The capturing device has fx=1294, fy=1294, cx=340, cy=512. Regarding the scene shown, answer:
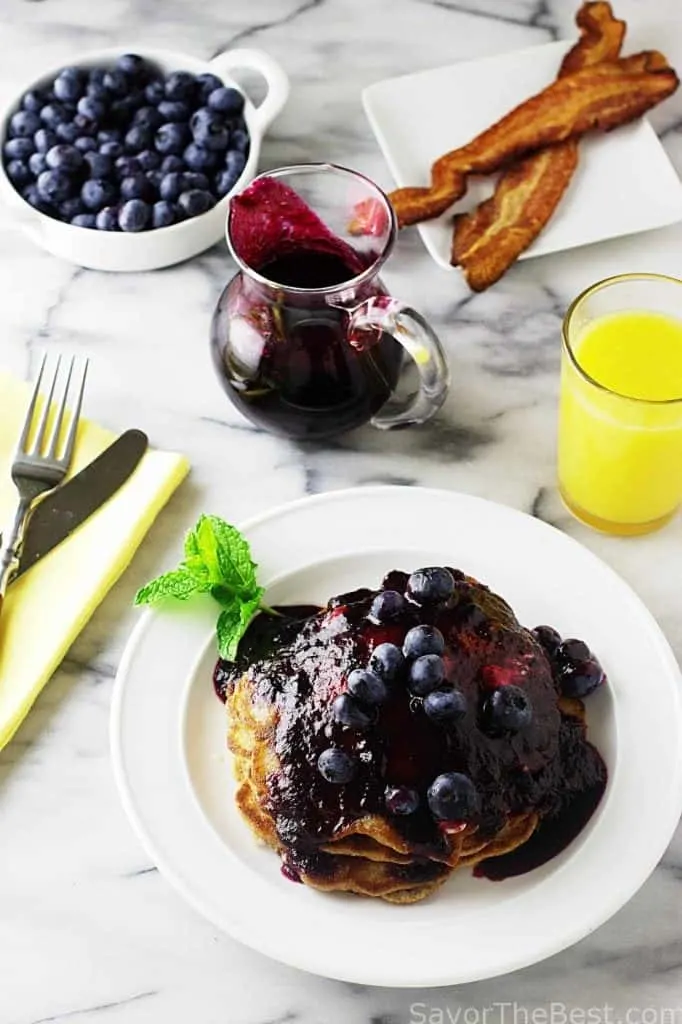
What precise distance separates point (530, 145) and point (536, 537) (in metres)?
0.66

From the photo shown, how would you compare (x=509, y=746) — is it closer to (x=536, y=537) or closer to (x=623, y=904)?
(x=623, y=904)

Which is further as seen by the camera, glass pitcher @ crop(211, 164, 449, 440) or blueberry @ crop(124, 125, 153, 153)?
blueberry @ crop(124, 125, 153, 153)

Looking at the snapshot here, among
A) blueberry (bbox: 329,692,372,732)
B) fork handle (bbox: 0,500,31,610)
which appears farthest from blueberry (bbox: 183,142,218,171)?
blueberry (bbox: 329,692,372,732)

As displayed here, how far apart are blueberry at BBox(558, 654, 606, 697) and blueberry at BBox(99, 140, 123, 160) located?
991 mm

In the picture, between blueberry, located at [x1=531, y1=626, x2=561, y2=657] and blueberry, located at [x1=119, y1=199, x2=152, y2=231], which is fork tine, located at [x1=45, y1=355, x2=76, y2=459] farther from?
blueberry, located at [x1=531, y1=626, x2=561, y2=657]

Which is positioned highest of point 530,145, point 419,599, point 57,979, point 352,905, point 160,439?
point 530,145

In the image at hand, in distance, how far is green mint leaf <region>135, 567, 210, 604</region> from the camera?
146 centimetres

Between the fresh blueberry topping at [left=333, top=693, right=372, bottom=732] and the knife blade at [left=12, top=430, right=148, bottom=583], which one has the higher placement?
the fresh blueberry topping at [left=333, top=693, right=372, bottom=732]

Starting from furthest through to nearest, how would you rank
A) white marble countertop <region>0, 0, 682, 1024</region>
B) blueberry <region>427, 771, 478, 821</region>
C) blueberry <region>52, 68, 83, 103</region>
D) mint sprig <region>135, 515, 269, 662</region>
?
blueberry <region>52, 68, 83, 103</region>, mint sprig <region>135, 515, 269, 662</region>, white marble countertop <region>0, 0, 682, 1024</region>, blueberry <region>427, 771, 478, 821</region>

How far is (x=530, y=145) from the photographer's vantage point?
1881 mm

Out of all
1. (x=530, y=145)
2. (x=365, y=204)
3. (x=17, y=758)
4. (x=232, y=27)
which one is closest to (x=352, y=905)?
(x=17, y=758)

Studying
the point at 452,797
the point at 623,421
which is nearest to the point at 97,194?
A: the point at 623,421

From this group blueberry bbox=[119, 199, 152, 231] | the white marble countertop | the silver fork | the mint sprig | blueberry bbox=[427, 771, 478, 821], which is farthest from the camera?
blueberry bbox=[119, 199, 152, 231]

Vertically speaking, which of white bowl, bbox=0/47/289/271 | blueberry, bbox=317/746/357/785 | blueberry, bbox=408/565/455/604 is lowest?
blueberry, bbox=317/746/357/785
